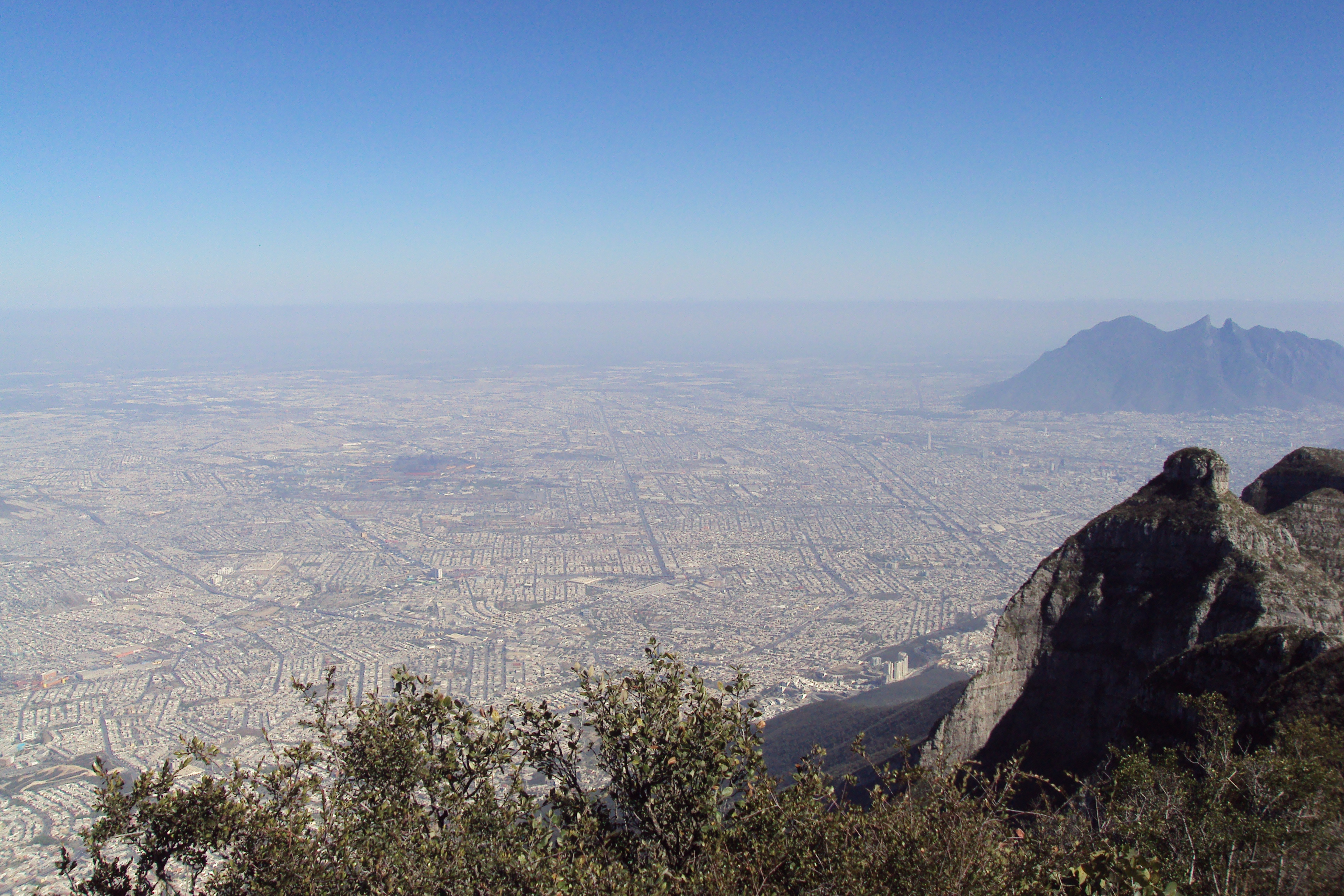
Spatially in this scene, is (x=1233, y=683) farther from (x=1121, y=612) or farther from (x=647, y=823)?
(x=647, y=823)

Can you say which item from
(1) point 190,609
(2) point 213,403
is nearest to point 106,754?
(1) point 190,609

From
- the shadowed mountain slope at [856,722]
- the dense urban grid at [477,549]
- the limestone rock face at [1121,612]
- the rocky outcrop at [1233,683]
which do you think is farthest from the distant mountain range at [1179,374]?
the rocky outcrop at [1233,683]

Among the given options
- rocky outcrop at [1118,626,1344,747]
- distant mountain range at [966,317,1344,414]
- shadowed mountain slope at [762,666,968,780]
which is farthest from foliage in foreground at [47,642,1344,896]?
distant mountain range at [966,317,1344,414]

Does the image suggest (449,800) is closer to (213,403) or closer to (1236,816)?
(1236,816)

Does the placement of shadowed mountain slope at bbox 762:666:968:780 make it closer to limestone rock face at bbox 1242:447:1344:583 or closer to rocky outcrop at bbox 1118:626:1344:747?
rocky outcrop at bbox 1118:626:1344:747

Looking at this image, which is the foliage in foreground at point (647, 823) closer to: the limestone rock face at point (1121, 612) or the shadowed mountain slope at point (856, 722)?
the limestone rock face at point (1121, 612)

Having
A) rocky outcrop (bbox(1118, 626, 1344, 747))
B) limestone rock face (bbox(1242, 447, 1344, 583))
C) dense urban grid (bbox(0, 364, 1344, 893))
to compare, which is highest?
limestone rock face (bbox(1242, 447, 1344, 583))
